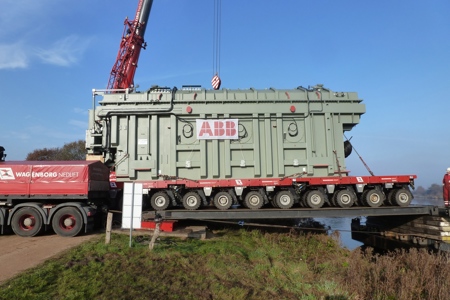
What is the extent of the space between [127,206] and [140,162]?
3.85 metres

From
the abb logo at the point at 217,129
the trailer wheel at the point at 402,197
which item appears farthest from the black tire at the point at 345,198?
the abb logo at the point at 217,129

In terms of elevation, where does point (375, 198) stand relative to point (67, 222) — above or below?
above

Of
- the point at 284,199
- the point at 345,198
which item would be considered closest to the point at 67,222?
the point at 284,199

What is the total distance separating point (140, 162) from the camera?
12.6m

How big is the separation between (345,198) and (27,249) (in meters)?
10.9

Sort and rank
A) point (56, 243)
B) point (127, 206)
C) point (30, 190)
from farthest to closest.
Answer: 1. point (30, 190)
2. point (56, 243)
3. point (127, 206)

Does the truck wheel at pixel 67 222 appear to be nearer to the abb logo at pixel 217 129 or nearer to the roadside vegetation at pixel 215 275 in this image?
the roadside vegetation at pixel 215 275

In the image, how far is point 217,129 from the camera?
42.1 feet

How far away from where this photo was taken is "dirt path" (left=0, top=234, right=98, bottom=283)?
279 inches

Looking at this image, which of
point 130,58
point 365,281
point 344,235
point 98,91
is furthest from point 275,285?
point 130,58

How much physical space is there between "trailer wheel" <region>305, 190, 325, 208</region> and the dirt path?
793 cm

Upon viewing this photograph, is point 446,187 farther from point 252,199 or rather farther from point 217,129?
point 217,129

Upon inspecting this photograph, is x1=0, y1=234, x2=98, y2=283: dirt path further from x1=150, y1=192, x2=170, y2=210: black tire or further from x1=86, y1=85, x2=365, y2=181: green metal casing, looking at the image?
x1=86, y1=85, x2=365, y2=181: green metal casing

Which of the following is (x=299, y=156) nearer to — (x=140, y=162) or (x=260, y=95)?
(x=260, y=95)
